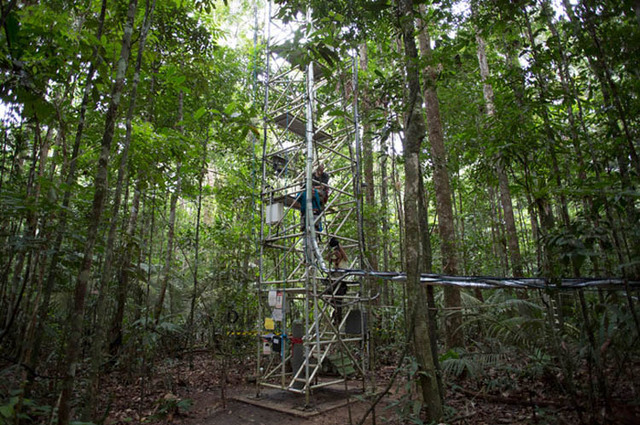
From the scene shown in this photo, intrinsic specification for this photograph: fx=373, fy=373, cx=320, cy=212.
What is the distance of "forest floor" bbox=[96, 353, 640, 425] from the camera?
4453 mm

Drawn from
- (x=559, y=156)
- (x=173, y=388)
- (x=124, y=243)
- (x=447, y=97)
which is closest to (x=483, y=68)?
(x=447, y=97)

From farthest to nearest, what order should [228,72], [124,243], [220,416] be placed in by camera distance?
[228,72] → [124,243] → [220,416]

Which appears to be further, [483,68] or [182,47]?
[483,68]

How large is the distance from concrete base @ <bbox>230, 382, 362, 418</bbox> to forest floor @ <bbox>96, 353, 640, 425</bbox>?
46mm

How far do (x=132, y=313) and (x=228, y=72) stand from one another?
318 inches

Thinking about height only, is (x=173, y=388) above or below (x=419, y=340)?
below

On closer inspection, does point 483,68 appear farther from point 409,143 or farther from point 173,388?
point 173,388

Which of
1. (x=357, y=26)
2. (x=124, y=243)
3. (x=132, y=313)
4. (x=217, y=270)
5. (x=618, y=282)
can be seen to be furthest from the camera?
(x=132, y=313)

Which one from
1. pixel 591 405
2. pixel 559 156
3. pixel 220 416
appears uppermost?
pixel 559 156

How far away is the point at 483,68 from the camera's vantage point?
11.7 metres

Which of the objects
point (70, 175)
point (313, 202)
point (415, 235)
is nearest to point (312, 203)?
point (313, 202)

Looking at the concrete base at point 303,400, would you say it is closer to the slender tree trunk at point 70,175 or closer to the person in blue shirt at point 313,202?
the person in blue shirt at point 313,202

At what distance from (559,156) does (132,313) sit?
10.7 m

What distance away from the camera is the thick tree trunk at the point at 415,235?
13.0 feet
